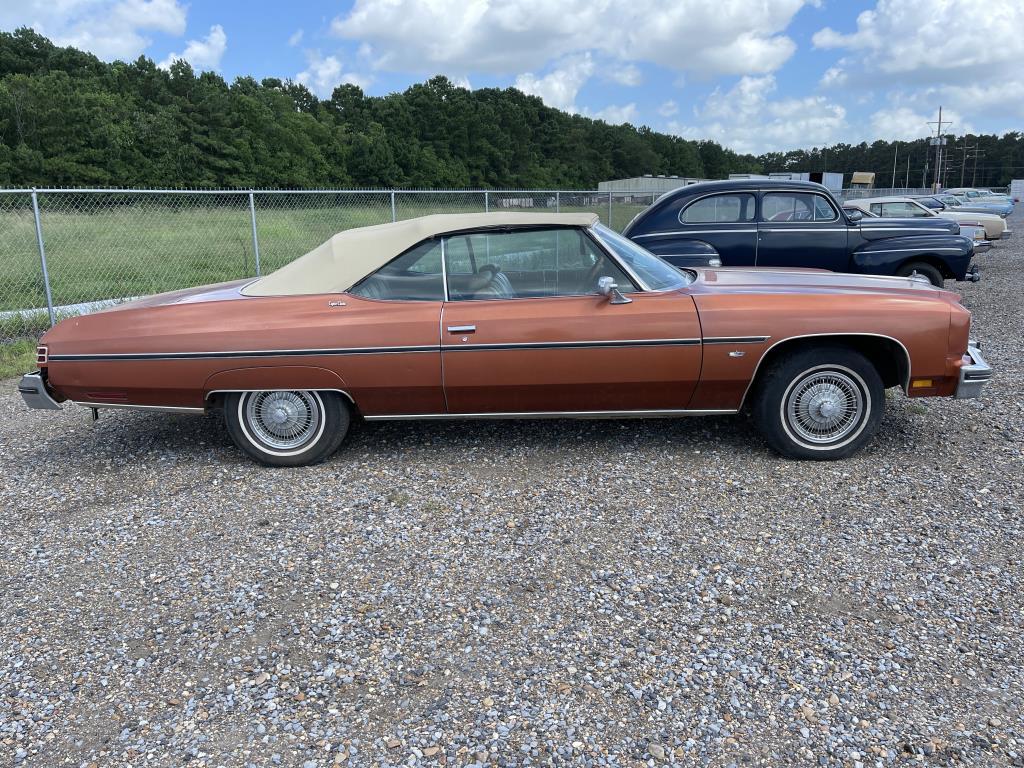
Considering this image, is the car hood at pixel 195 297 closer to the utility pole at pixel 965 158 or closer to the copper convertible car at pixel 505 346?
the copper convertible car at pixel 505 346

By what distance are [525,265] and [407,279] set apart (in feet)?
2.26

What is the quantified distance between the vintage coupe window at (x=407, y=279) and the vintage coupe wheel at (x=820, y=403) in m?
1.96

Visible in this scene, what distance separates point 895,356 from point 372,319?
294cm

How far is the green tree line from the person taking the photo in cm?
3569

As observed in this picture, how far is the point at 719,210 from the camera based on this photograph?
28.3ft

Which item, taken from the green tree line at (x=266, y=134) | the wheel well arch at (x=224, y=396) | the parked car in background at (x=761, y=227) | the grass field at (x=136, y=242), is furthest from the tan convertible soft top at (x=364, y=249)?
the green tree line at (x=266, y=134)

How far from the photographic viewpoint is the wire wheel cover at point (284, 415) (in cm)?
441

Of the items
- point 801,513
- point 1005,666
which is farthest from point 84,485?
point 1005,666

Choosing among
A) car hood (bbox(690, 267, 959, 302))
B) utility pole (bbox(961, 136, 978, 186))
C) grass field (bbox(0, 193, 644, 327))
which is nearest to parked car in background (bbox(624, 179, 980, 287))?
car hood (bbox(690, 267, 959, 302))

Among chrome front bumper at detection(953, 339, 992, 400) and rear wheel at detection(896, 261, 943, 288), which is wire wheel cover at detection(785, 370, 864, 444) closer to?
chrome front bumper at detection(953, 339, 992, 400)

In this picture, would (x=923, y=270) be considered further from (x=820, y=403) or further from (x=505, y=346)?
(x=505, y=346)

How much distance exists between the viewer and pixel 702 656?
2.62 m

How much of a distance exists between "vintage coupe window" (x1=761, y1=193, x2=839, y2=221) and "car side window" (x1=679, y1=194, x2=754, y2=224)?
0.63 ft

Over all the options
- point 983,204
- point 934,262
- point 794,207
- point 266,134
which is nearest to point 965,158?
point 983,204
